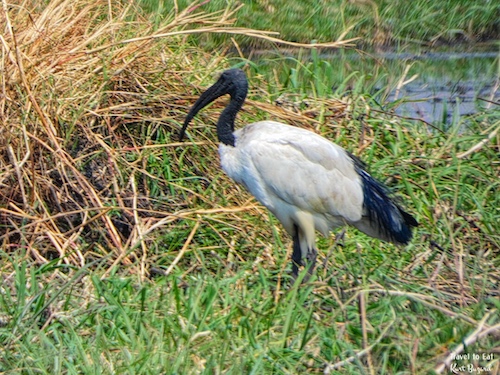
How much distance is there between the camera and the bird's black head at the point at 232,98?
16.6 ft

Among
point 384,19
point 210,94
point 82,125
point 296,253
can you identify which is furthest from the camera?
point 384,19

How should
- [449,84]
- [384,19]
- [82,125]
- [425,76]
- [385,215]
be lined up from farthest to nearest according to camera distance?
1. [384,19]
2. [425,76]
3. [449,84]
4. [82,125]
5. [385,215]

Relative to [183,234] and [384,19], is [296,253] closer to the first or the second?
[183,234]

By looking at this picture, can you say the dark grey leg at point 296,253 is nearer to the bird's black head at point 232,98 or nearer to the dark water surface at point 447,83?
the bird's black head at point 232,98

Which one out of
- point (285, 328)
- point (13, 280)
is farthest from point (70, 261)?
point (285, 328)

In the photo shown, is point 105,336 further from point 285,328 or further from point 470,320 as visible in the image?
point 470,320

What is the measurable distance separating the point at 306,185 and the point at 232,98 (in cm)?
61

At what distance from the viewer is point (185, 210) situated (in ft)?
16.9

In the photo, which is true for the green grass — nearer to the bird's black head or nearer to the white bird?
the bird's black head

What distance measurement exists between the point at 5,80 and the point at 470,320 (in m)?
2.72

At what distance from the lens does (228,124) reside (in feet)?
16.6

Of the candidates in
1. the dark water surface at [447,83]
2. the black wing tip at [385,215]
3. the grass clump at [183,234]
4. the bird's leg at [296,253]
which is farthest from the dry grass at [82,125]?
the dark water surface at [447,83]

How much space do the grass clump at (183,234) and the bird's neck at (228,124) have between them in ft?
1.10

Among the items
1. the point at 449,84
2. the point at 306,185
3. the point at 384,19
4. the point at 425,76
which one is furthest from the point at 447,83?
the point at 306,185
